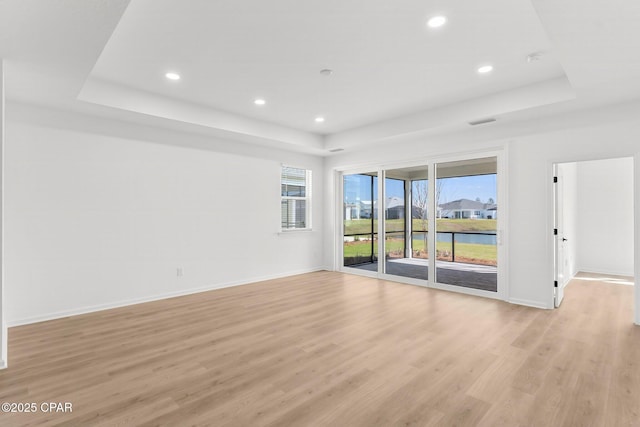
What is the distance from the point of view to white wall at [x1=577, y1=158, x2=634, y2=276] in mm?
6488

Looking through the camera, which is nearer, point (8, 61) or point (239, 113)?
point (8, 61)

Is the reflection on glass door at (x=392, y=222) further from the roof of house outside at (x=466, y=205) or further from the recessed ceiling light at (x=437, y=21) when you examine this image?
the recessed ceiling light at (x=437, y=21)

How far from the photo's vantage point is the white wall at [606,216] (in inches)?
255

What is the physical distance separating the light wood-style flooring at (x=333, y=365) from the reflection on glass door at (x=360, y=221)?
8.25 ft

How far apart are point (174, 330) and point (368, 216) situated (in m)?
4.48

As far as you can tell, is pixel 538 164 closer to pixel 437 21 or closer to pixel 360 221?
pixel 437 21

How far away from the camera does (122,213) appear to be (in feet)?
15.0

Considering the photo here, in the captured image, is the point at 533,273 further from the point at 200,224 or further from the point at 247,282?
the point at 200,224

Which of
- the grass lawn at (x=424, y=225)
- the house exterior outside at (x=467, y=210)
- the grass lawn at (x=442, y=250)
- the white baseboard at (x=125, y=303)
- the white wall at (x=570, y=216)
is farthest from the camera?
the white wall at (x=570, y=216)

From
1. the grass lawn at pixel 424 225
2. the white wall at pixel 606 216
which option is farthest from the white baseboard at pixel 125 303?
the white wall at pixel 606 216

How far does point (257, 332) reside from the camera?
3.53 m

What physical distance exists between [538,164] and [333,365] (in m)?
3.92

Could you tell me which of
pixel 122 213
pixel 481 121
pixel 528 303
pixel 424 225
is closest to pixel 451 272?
pixel 424 225

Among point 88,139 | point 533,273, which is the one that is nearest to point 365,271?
point 533,273
